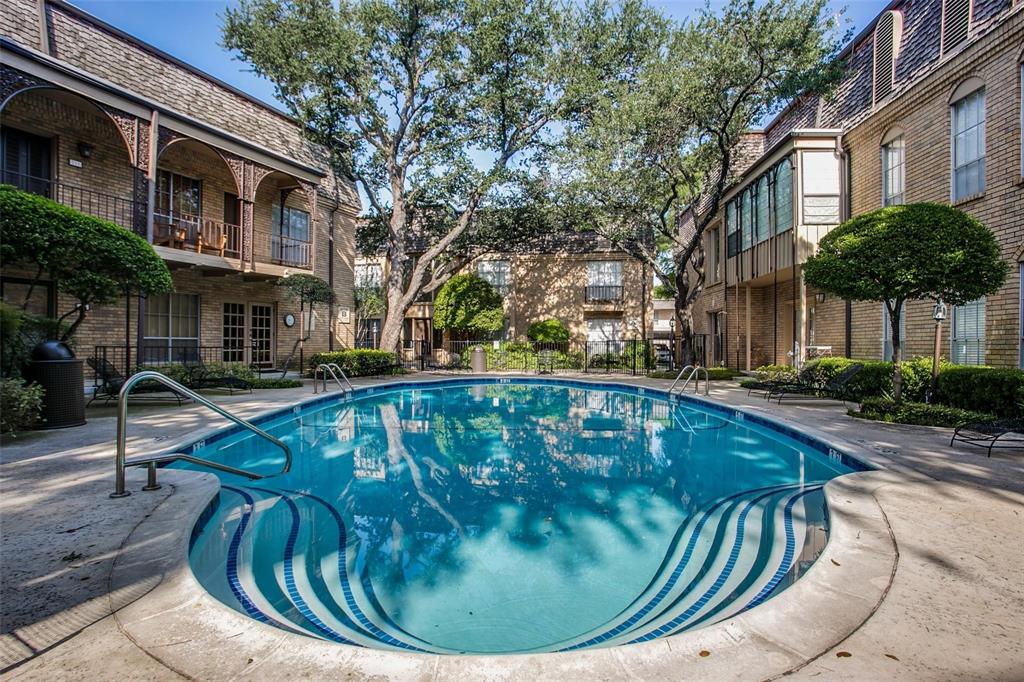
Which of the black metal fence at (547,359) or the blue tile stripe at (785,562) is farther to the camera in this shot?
the black metal fence at (547,359)

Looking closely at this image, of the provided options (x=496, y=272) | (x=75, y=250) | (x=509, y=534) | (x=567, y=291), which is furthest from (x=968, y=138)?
(x=496, y=272)

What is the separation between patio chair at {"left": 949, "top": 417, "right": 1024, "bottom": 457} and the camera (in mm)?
→ 4863

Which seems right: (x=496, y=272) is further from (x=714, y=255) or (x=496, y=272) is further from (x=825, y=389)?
(x=825, y=389)

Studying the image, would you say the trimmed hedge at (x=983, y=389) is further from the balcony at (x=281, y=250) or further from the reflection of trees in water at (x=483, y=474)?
the balcony at (x=281, y=250)

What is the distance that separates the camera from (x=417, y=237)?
2330 centimetres

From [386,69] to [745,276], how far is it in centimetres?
1325

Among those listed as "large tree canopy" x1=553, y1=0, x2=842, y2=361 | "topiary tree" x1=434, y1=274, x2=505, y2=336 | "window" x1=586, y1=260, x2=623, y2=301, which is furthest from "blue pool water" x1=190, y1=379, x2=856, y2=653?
"window" x1=586, y1=260, x2=623, y2=301

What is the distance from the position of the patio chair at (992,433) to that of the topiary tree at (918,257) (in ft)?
5.62

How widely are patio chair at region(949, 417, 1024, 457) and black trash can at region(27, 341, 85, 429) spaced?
10.2 metres

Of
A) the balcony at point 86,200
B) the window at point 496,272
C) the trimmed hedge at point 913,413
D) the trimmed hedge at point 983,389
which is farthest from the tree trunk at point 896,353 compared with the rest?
the window at point 496,272

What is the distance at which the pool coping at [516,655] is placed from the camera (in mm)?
1674

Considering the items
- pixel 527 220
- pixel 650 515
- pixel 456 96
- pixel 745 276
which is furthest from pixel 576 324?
pixel 650 515

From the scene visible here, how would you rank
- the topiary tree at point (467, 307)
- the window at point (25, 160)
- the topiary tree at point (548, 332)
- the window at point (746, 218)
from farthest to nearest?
the topiary tree at point (548, 332) < the topiary tree at point (467, 307) < the window at point (746, 218) < the window at point (25, 160)

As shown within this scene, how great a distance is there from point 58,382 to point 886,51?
16.3 meters
